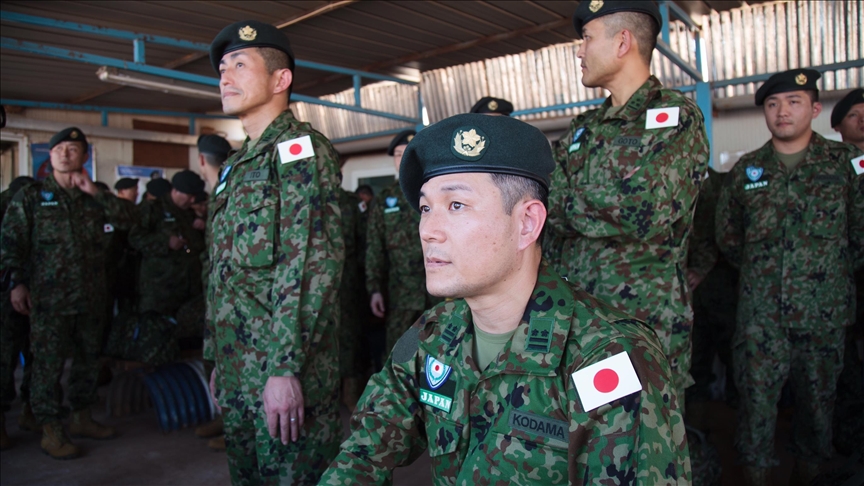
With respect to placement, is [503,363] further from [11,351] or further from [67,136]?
[11,351]

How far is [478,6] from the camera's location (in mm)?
5234

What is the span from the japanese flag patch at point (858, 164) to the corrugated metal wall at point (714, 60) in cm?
252

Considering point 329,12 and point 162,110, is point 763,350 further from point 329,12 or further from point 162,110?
point 162,110

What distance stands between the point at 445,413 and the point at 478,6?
4.55 meters

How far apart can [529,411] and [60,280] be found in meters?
3.82

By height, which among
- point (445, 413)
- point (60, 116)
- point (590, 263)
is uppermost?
point (60, 116)

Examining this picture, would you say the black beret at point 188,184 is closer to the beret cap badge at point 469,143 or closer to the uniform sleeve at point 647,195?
the uniform sleeve at point 647,195

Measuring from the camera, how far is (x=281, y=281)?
2.06 meters

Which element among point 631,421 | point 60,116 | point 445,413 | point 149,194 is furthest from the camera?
point 60,116

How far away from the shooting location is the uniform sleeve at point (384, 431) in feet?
4.55

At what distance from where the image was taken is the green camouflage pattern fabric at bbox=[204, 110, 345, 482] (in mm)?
2051

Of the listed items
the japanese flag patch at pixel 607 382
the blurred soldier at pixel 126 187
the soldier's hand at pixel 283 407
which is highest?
the blurred soldier at pixel 126 187

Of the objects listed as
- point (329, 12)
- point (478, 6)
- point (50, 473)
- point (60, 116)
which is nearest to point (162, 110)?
point (60, 116)

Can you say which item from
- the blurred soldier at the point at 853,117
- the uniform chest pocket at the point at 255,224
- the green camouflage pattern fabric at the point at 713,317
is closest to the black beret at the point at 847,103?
the blurred soldier at the point at 853,117
